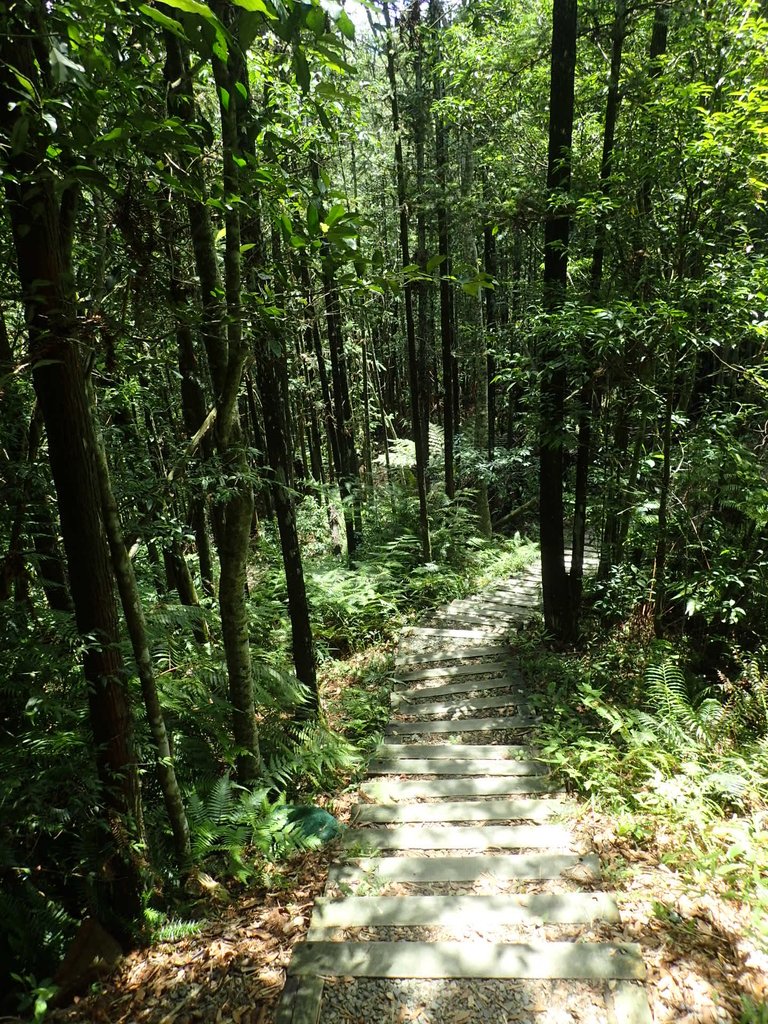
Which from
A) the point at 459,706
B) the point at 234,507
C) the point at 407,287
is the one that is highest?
the point at 407,287

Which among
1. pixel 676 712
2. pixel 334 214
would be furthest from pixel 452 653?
pixel 334 214

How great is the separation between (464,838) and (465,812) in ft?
1.03

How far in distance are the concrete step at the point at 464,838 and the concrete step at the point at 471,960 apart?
110 cm

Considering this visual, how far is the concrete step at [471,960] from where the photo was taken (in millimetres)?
2867

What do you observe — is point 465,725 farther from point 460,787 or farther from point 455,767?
point 460,787

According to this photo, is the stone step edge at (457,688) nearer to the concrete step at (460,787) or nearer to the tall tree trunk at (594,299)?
the tall tree trunk at (594,299)

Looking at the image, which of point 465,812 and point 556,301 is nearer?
point 465,812

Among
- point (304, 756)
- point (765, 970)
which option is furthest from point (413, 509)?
point (765, 970)

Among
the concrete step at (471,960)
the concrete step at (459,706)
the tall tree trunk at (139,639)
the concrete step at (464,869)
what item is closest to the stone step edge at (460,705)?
the concrete step at (459,706)

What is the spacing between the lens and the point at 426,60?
927 cm

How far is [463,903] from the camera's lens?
3.46 meters

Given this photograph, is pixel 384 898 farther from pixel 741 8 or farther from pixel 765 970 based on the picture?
pixel 741 8

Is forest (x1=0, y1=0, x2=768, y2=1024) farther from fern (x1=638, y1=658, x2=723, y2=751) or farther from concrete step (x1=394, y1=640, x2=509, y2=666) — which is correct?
concrete step (x1=394, y1=640, x2=509, y2=666)

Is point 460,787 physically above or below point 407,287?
below
